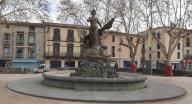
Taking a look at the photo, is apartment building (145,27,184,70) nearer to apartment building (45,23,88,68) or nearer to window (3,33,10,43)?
apartment building (45,23,88,68)

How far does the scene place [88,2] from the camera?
117ft

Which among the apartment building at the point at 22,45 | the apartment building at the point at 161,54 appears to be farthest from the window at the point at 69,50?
the apartment building at the point at 161,54

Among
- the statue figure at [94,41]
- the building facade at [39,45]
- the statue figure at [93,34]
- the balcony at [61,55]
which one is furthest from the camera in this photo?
the balcony at [61,55]

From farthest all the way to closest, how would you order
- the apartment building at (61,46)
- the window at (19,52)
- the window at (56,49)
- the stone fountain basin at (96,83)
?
1. the window at (56,49)
2. the apartment building at (61,46)
3. the window at (19,52)
4. the stone fountain basin at (96,83)

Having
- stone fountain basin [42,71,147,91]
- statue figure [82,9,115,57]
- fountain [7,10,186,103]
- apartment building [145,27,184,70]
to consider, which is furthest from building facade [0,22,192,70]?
stone fountain basin [42,71,147,91]

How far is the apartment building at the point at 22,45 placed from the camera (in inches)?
2104

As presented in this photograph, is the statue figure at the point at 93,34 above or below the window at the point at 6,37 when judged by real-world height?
below

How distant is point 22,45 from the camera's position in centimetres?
5453

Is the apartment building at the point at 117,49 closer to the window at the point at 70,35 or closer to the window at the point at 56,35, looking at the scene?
the window at the point at 70,35

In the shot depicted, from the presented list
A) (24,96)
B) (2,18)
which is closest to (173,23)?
(2,18)

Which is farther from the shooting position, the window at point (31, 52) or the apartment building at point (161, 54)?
the apartment building at point (161, 54)

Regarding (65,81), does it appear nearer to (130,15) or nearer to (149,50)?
(130,15)

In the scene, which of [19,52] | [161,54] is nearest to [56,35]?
[19,52]

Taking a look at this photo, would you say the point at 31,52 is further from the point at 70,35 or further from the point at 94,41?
the point at 94,41
